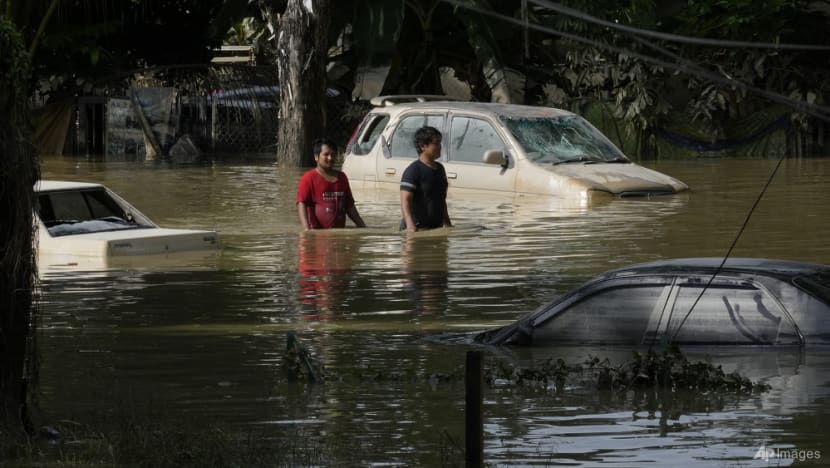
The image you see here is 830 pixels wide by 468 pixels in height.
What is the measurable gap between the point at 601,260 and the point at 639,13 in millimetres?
15330

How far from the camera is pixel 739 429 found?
7957 millimetres

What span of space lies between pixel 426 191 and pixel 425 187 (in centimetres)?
9

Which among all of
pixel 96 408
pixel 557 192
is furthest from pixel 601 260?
pixel 96 408

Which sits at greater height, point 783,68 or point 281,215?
point 783,68

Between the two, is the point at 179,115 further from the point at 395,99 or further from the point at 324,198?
the point at 324,198

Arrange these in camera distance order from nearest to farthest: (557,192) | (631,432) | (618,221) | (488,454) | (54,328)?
(488,454) → (631,432) → (54,328) → (618,221) → (557,192)

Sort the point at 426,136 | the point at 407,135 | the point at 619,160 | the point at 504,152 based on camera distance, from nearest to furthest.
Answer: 1. the point at 426,136
2. the point at 504,152
3. the point at 619,160
4. the point at 407,135

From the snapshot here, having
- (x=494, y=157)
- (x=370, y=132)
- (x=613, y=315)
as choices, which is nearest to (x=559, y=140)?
(x=494, y=157)

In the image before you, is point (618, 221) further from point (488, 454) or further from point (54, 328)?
point (488, 454)

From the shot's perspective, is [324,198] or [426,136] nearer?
[426,136]

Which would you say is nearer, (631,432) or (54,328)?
(631,432)

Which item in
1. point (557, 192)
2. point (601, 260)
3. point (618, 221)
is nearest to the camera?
point (601, 260)

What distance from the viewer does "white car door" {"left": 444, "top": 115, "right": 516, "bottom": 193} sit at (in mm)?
20578

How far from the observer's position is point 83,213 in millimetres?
16359
